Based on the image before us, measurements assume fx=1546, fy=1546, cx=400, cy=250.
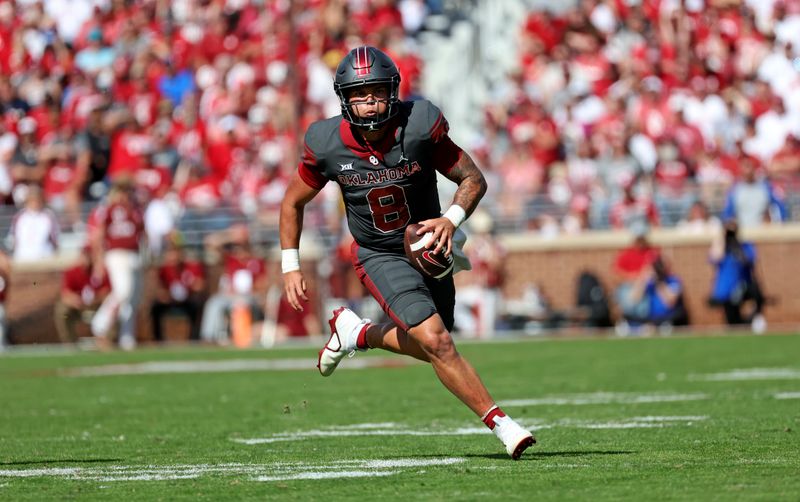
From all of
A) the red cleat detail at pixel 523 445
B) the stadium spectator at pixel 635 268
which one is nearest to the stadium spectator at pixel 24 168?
the stadium spectator at pixel 635 268

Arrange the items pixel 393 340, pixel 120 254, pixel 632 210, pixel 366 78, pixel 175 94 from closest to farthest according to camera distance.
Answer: pixel 366 78 < pixel 393 340 < pixel 120 254 < pixel 632 210 < pixel 175 94

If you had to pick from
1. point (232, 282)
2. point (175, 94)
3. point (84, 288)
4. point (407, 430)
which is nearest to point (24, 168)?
point (175, 94)

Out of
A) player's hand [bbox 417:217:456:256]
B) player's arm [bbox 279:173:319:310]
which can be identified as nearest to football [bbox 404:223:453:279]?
player's hand [bbox 417:217:456:256]

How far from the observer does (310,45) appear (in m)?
23.9

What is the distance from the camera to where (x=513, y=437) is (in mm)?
6633

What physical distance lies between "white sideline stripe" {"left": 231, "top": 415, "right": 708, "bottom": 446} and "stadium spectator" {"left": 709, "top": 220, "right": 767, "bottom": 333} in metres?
10.4

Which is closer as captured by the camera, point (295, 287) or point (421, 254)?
point (421, 254)

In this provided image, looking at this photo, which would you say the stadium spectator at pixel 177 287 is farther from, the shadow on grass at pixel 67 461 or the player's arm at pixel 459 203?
the player's arm at pixel 459 203

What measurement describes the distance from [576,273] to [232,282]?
15.0 feet

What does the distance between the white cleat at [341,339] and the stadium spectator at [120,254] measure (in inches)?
448

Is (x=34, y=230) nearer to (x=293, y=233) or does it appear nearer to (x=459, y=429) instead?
(x=459, y=429)

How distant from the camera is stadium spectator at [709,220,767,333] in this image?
18.8 meters

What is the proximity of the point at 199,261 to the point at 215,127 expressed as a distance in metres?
2.19

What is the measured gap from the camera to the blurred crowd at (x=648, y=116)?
1966cm
